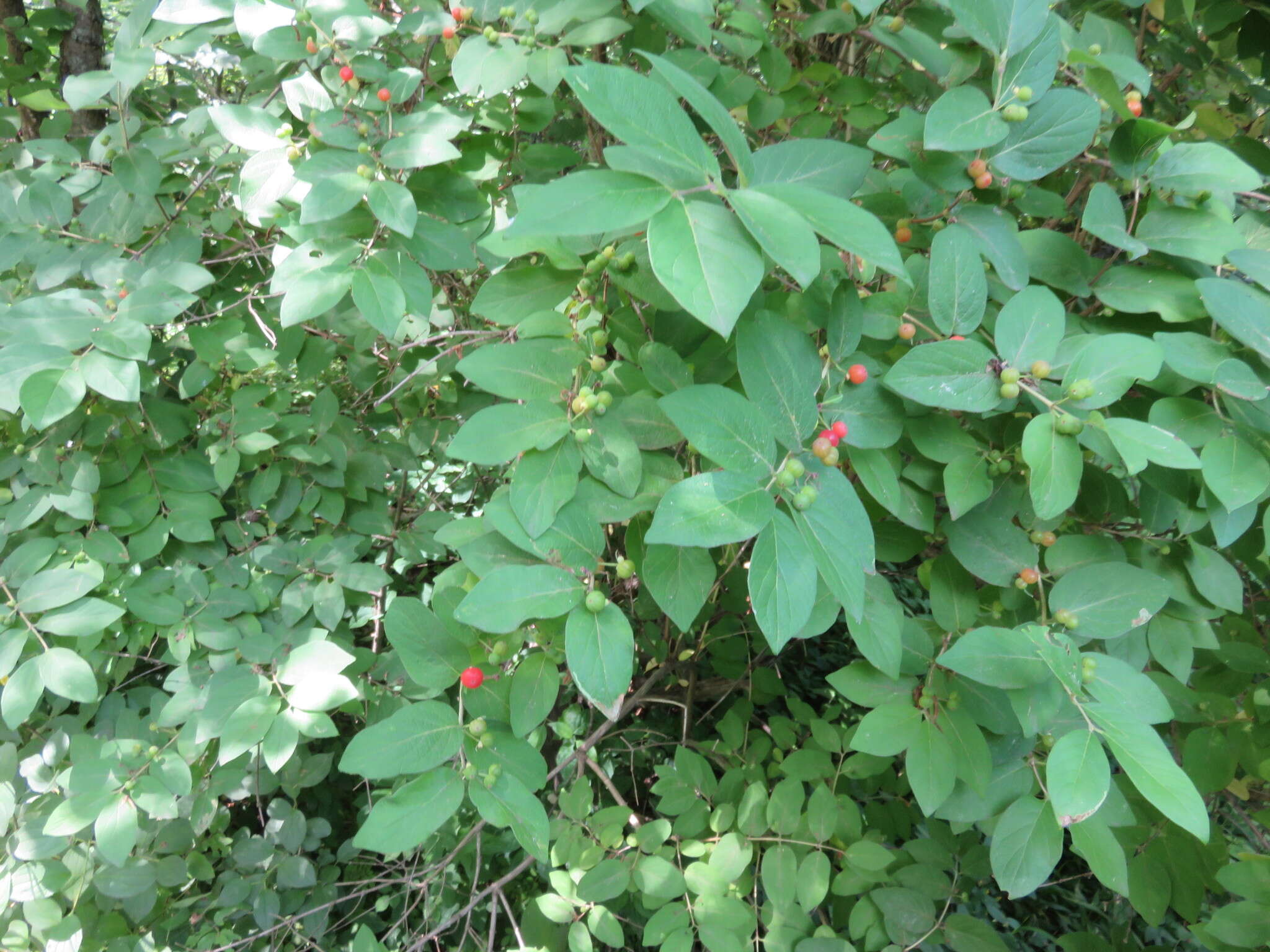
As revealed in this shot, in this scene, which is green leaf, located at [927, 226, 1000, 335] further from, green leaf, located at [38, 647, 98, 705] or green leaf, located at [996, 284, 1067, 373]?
green leaf, located at [38, 647, 98, 705]

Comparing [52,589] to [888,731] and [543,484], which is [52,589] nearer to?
[543,484]

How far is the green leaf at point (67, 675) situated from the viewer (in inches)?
55.2

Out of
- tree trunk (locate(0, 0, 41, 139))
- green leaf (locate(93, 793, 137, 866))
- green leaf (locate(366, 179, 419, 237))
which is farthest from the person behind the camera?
tree trunk (locate(0, 0, 41, 139))

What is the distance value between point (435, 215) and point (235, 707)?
925 mm

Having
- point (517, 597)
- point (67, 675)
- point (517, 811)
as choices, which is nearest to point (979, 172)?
point (517, 597)

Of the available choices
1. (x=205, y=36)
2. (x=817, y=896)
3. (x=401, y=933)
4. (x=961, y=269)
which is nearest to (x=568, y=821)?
(x=817, y=896)

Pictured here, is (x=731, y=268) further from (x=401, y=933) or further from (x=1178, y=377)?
(x=401, y=933)

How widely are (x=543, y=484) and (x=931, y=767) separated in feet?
2.22

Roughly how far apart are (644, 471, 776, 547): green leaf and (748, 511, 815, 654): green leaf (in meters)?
0.02

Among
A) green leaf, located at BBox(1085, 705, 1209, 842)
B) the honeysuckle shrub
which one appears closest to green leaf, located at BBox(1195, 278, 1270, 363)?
the honeysuckle shrub

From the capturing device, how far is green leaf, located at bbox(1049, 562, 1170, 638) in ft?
3.33

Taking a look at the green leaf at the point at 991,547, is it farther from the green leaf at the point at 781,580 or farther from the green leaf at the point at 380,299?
the green leaf at the point at 380,299

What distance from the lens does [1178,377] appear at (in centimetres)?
104

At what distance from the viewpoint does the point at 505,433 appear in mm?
932
